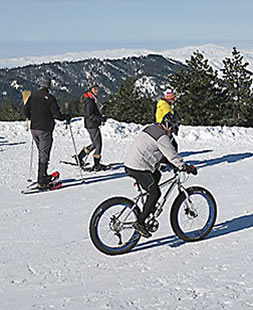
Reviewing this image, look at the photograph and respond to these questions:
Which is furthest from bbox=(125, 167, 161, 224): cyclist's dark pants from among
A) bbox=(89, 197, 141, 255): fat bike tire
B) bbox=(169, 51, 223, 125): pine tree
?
bbox=(169, 51, 223, 125): pine tree

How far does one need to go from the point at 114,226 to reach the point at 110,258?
1.34ft

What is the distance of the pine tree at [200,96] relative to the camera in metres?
43.2

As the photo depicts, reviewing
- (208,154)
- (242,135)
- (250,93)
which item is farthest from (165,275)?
(250,93)

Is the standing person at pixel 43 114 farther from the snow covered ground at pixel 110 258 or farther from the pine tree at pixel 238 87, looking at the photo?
the pine tree at pixel 238 87

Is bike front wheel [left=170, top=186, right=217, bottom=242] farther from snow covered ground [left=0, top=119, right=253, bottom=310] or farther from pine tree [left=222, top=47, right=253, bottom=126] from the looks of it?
pine tree [left=222, top=47, right=253, bottom=126]

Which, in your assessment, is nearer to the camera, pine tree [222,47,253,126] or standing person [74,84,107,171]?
standing person [74,84,107,171]

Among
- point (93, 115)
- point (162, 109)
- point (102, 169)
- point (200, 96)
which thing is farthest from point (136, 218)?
point (200, 96)

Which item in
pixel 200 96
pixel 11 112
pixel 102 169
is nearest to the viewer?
pixel 102 169

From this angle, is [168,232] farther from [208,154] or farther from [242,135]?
[242,135]

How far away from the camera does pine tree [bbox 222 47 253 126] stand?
48312mm

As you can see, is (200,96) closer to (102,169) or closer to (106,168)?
(106,168)

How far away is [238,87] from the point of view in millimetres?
50219

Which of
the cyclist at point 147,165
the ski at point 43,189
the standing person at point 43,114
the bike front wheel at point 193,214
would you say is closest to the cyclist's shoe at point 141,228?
the cyclist at point 147,165

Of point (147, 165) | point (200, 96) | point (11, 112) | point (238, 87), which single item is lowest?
point (11, 112)
